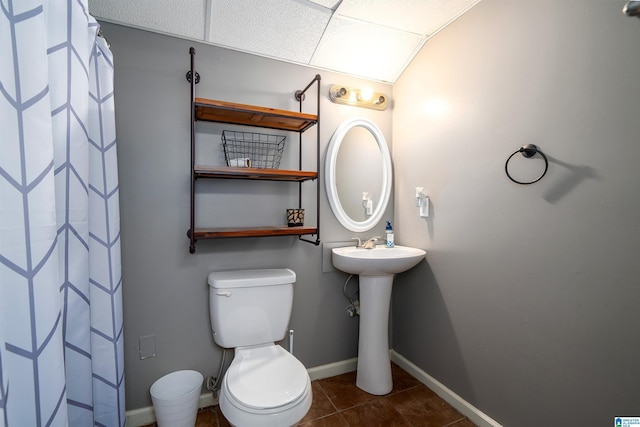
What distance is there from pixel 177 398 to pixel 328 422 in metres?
0.80

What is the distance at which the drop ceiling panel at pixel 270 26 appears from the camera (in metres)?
1.58

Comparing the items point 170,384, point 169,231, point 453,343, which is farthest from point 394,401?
point 169,231

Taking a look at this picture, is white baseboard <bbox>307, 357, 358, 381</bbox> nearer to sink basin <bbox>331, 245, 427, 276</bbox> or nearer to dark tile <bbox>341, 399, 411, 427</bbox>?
dark tile <bbox>341, 399, 411, 427</bbox>

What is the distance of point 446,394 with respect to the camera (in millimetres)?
1766

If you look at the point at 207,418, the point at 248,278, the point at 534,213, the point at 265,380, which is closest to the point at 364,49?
the point at 534,213

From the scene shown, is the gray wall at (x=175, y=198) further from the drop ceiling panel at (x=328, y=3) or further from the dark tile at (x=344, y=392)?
the dark tile at (x=344, y=392)

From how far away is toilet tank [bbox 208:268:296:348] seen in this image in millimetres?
1573

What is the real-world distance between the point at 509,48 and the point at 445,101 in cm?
40

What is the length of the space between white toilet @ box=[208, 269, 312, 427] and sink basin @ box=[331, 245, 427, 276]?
1.07 ft

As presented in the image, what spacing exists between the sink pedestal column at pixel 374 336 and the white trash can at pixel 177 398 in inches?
38.4

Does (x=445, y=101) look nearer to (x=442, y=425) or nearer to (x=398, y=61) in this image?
(x=398, y=61)

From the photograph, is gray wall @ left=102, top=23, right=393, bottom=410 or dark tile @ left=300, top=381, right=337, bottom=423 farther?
dark tile @ left=300, top=381, right=337, bottom=423

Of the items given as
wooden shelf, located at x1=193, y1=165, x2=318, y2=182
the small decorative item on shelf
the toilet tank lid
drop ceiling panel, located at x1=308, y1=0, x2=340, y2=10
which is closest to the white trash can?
the toilet tank lid

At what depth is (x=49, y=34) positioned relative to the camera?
0.88 meters
